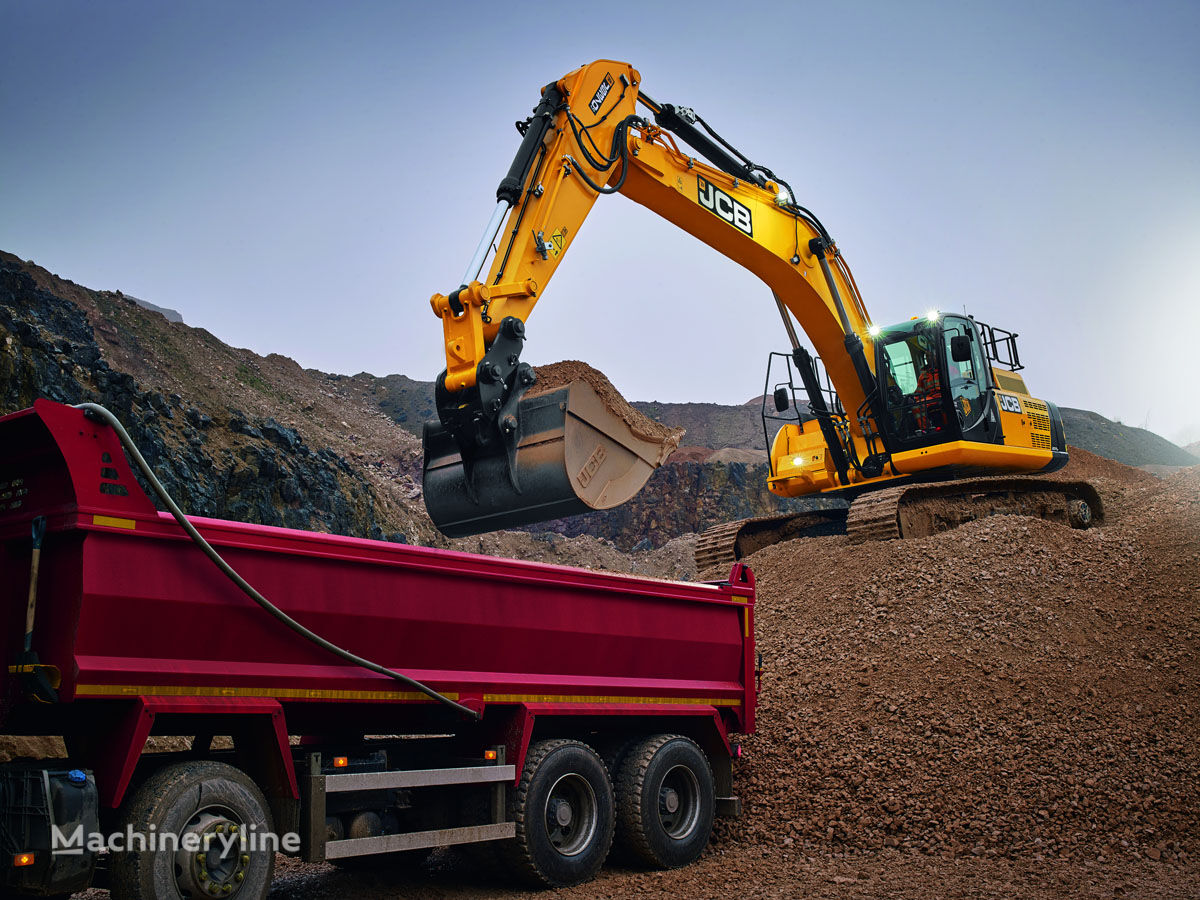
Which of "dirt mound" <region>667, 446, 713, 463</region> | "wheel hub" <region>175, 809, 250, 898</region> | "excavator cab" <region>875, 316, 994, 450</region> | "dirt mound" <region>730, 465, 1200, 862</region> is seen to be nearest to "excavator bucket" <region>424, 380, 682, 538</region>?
"dirt mound" <region>730, 465, 1200, 862</region>

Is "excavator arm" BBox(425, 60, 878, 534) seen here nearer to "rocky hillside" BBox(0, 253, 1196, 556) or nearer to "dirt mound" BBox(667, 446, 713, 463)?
"rocky hillside" BBox(0, 253, 1196, 556)

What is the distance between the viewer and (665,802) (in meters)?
7.14

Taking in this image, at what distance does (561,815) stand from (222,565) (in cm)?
282

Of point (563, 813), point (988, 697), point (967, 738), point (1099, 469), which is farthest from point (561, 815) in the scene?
point (1099, 469)

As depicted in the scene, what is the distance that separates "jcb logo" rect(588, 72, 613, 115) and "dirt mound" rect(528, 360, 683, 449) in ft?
9.38

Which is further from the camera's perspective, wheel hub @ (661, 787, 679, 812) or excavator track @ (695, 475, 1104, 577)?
excavator track @ (695, 475, 1104, 577)

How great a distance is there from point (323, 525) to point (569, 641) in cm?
1579

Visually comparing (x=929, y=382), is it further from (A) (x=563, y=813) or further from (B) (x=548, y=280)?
(A) (x=563, y=813)

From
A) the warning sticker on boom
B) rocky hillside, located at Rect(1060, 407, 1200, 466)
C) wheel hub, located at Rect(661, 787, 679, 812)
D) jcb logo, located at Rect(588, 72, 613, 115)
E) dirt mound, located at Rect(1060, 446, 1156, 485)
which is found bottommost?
wheel hub, located at Rect(661, 787, 679, 812)

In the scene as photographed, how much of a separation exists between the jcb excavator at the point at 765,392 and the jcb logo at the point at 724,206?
25 mm

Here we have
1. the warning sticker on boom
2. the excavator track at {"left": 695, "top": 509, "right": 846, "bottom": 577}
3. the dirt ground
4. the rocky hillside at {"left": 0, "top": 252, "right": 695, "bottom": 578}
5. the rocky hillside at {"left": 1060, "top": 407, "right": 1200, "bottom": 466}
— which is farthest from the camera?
the rocky hillside at {"left": 1060, "top": 407, "right": 1200, "bottom": 466}

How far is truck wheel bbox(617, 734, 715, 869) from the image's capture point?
268 inches

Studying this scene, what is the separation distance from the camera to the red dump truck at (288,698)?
176 inches

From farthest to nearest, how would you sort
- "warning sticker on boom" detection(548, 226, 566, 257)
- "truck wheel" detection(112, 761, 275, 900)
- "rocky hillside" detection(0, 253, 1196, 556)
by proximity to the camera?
1. "rocky hillside" detection(0, 253, 1196, 556)
2. "warning sticker on boom" detection(548, 226, 566, 257)
3. "truck wheel" detection(112, 761, 275, 900)
